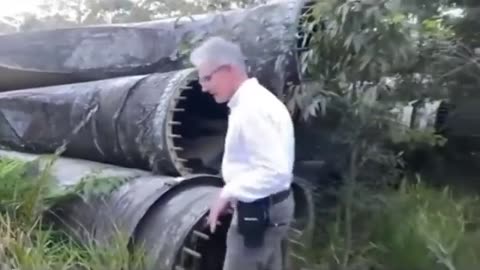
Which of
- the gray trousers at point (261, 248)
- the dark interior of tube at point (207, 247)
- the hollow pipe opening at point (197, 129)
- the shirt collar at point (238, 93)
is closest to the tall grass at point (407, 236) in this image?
the dark interior of tube at point (207, 247)

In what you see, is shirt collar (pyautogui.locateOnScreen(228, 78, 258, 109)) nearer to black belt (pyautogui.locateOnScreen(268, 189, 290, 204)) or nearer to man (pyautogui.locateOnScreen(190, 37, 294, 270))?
man (pyautogui.locateOnScreen(190, 37, 294, 270))

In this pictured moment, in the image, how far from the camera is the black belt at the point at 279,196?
300 cm

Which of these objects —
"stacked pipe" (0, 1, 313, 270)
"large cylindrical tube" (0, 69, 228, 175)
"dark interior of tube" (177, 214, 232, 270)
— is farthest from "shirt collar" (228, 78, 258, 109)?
"large cylindrical tube" (0, 69, 228, 175)

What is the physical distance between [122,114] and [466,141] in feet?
7.27

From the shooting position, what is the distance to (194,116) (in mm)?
4848

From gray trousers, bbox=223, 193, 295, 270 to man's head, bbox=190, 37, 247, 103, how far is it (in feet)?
1.52

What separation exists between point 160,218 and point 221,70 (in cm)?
92

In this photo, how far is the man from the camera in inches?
114

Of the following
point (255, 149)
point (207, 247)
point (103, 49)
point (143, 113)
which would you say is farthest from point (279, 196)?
point (103, 49)

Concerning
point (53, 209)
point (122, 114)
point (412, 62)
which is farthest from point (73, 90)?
point (412, 62)

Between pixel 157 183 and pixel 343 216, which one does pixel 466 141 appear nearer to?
pixel 343 216

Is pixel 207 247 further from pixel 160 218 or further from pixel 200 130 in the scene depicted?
pixel 200 130

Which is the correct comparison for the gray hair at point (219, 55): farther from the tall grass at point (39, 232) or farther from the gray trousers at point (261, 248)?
the tall grass at point (39, 232)

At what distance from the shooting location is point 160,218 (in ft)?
12.0
